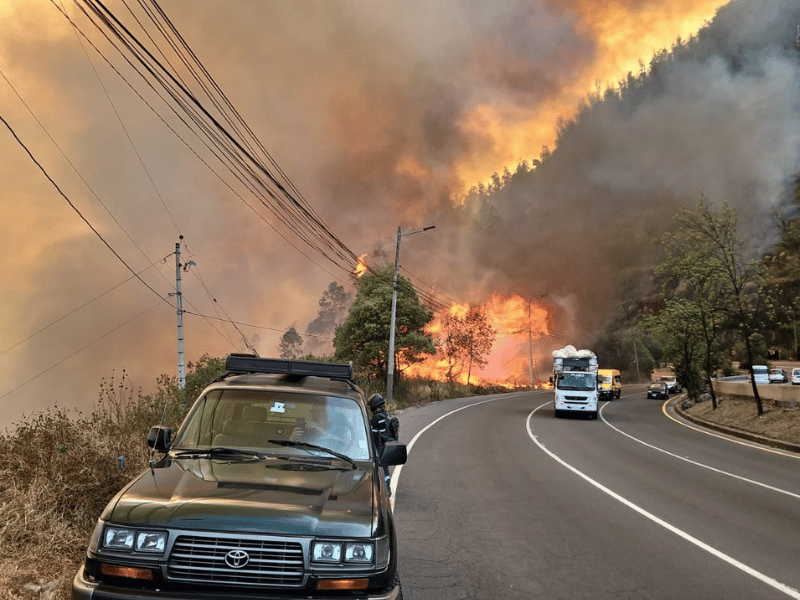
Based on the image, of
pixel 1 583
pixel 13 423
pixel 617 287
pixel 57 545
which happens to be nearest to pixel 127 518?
pixel 1 583

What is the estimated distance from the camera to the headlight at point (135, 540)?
3354mm

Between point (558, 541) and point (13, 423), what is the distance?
705 cm

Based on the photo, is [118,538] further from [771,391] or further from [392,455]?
[771,391]

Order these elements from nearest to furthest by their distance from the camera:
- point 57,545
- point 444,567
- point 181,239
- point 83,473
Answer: point 57,545 < point 444,567 < point 83,473 < point 181,239

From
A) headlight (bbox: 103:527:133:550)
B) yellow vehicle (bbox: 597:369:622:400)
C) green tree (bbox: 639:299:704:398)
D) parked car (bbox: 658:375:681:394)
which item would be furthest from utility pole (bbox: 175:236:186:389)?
parked car (bbox: 658:375:681:394)

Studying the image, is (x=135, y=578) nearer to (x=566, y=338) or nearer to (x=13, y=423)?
(x=13, y=423)

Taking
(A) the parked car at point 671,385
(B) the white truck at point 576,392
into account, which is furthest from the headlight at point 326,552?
(A) the parked car at point 671,385

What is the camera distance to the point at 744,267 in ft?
84.0

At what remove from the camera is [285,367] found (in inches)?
229

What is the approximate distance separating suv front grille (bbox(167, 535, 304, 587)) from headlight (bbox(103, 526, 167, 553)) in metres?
0.09

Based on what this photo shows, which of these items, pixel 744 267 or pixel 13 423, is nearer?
pixel 13 423

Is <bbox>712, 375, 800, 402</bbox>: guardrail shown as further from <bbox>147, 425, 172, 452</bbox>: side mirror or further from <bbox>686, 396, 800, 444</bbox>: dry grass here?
<bbox>147, 425, 172, 452</bbox>: side mirror

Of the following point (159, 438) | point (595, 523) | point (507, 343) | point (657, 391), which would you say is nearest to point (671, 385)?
point (657, 391)

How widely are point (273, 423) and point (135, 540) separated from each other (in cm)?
163
